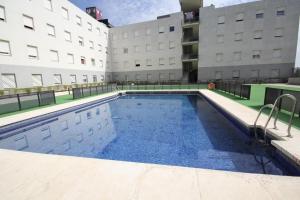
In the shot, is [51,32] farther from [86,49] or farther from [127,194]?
[127,194]

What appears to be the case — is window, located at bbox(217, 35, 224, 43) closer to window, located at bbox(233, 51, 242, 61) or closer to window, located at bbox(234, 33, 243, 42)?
window, located at bbox(234, 33, 243, 42)

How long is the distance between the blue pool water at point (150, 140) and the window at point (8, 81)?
32.0 ft

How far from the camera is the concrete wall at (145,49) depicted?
2802 centimetres

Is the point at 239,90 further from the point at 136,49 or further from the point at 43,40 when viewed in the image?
the point at 136,49

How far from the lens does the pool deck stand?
2291mm

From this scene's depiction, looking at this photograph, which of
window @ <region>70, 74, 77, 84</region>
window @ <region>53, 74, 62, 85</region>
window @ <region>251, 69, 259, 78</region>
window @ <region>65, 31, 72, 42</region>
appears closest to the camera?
window @ <region>53, 74, 62, 85</region>

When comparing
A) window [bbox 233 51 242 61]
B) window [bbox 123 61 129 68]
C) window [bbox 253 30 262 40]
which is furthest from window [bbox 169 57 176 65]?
window [bbox 253 30 262 40]

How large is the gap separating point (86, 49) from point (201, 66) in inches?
727

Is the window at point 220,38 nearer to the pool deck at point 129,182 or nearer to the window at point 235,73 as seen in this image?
the window at point 235,73

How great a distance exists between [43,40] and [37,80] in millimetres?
4417

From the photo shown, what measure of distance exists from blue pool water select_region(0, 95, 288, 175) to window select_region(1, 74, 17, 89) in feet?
32.0

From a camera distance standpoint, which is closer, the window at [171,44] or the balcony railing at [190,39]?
the balcony railing at [190,39]

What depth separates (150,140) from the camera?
5.74 meters

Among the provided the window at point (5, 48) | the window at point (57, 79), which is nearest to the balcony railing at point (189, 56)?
the window at point (57, 79)
